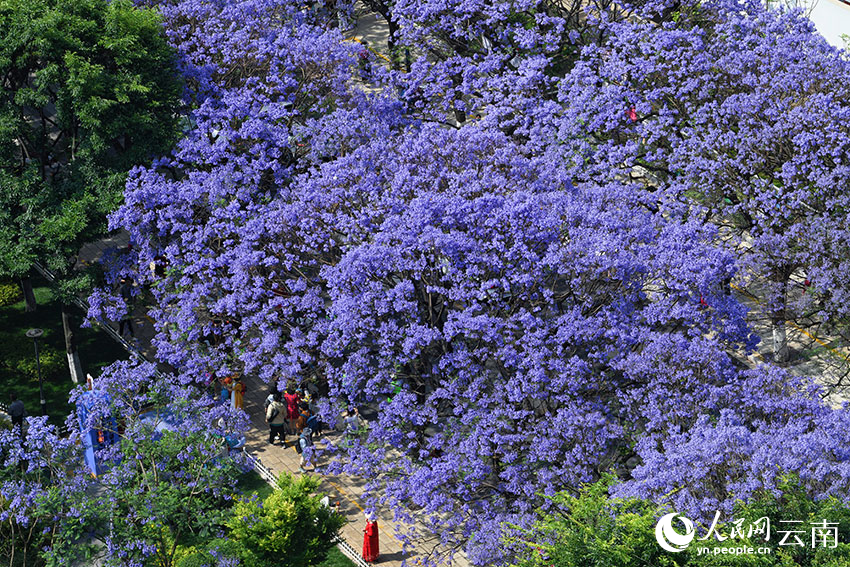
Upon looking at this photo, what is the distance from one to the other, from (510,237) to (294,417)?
381 inches

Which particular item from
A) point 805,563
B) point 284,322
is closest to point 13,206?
point 284,322

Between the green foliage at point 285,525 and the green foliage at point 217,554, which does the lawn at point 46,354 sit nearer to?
the green foliage at point 217,554

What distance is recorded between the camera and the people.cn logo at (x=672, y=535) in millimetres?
25903

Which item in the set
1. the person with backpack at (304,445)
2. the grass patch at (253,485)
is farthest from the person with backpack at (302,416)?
the grass patch at (253,485)

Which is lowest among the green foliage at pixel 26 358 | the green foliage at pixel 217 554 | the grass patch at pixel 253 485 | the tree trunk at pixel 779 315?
the grass patch at pixel 253 485

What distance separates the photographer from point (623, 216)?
3597 cm

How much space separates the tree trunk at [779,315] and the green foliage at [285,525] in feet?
53.1

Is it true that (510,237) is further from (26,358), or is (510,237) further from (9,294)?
(9,294)

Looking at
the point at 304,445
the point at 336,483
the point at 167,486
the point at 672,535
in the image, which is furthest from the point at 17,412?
the point at 672,535

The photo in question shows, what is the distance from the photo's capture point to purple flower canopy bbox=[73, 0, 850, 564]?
32.5m

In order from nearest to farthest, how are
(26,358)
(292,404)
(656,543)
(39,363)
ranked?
(656,543), (292,404), (39,363), (26,358)

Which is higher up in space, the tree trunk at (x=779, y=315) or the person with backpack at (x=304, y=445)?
the tree trunk at (x=779, y=315)

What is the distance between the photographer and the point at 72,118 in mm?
40219

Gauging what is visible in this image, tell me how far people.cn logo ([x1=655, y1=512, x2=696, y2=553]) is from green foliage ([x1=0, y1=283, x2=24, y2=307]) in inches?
1045
